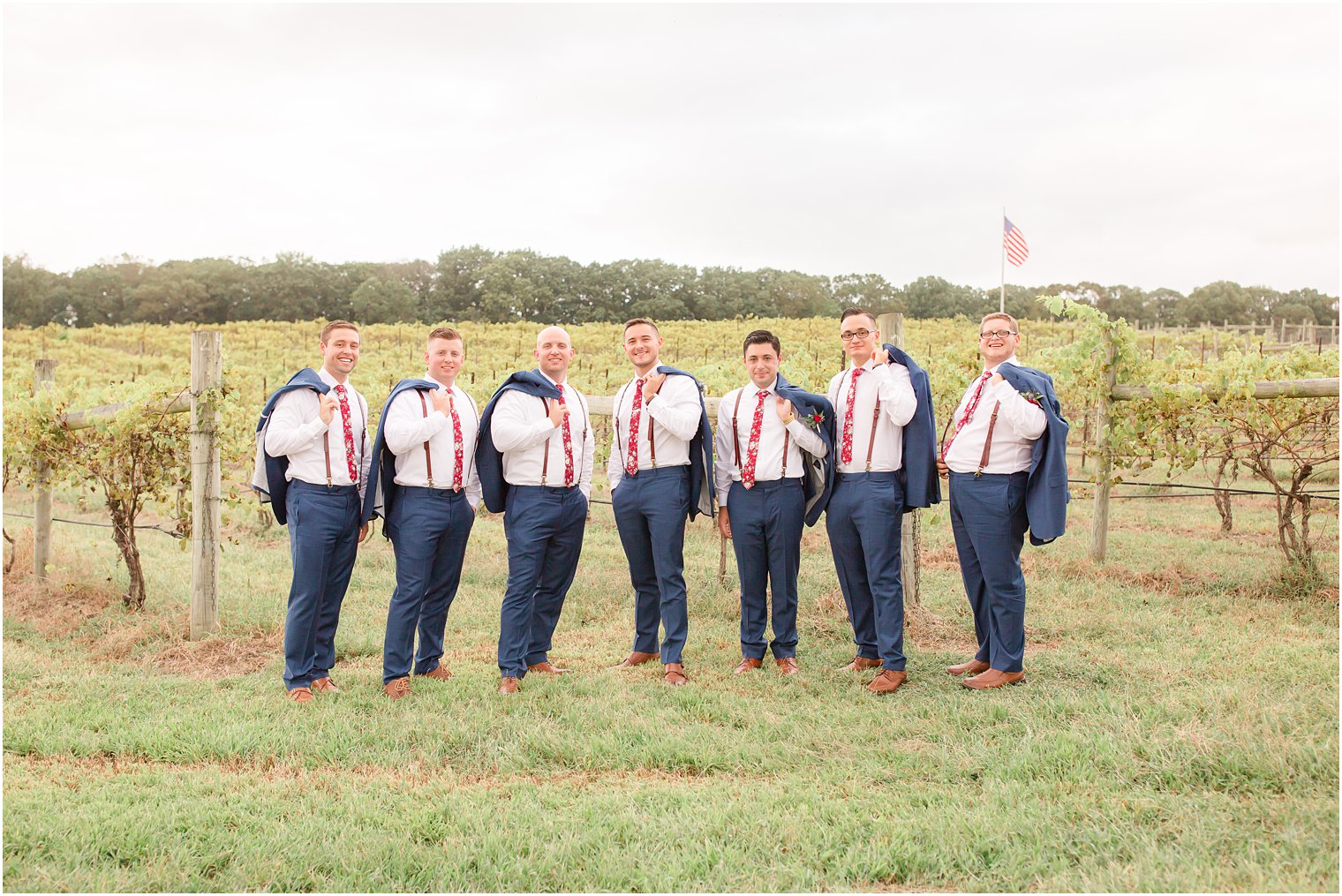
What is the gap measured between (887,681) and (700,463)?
5.15ft

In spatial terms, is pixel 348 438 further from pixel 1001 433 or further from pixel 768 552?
pixel 1001 433

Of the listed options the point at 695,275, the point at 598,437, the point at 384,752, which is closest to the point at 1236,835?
the point at 384,752

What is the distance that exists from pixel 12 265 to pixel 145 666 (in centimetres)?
4826

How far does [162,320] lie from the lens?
146 ft

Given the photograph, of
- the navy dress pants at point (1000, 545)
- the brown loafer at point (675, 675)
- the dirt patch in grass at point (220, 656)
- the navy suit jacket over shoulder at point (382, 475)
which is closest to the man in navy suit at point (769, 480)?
the brown loafer at point (675, 675)

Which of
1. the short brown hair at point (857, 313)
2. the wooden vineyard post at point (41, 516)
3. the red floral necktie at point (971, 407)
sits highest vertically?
the short brown hair at point (857, 313)

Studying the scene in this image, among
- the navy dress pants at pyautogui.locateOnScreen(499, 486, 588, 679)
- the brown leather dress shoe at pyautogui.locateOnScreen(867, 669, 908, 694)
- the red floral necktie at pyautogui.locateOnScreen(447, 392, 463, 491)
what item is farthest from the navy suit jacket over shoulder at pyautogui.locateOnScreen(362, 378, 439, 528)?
the brown leather dress shoe at pyautogui.locateOnScreen(867, 669, 908, 694)

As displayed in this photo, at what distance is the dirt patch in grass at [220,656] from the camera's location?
5719 millimetres

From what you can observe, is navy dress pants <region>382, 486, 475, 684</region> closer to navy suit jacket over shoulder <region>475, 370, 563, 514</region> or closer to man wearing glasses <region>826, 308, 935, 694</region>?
navy suit jacket over shoulder <region>475, 370, 563, 514</region>

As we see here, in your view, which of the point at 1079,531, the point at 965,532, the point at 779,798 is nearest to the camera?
the point at 779,798

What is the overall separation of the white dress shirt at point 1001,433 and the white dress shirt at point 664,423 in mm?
1459

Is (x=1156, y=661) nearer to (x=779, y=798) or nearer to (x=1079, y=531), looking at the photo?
(x=779, y=798)

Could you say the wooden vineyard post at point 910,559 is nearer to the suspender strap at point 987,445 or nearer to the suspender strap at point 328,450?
the suspender strap at point 987,445

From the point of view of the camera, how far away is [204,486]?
6363 mm
